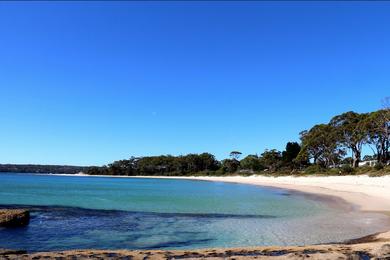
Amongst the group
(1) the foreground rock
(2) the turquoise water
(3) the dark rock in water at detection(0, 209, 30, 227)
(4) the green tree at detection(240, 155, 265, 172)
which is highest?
(4) the green tree at detection(240, 155, 265, 172)

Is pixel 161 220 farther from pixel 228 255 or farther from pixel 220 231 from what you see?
pixel 228 255

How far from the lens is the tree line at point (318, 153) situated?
71250 millimetres

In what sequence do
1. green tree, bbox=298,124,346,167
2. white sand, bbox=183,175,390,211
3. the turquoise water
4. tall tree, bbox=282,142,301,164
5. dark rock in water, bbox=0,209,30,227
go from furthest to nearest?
tall tree, bbox=282,142,301,164 → green tree, bbox=298,124,346,167 → white sand, bbox=183,175,390,211 → dark rock in water, bbox=0,209,30,227 → the turquoise water

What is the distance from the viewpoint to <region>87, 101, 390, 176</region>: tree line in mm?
71250

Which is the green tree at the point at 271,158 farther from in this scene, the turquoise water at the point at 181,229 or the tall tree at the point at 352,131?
the turquoise water at the point at 181,229

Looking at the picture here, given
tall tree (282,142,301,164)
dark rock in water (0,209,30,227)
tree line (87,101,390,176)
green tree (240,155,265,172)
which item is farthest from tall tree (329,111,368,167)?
dark rock in water (0,209,30,227)

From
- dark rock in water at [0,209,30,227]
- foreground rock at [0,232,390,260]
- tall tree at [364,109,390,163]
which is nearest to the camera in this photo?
foreground rock at [0,232,390,260]

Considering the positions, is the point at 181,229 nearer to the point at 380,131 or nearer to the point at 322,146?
the point at 380,131

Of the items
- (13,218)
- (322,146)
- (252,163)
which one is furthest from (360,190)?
(252,163)

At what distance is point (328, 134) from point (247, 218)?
6616 cm

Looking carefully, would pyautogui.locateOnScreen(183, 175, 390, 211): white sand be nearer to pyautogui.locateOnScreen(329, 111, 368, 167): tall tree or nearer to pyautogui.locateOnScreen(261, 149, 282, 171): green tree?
pyautogui.locateOnScreen(329, 111, 368, 167): tall tree

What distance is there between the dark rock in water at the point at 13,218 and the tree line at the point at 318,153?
56.7 m

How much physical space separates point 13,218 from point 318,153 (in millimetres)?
84040

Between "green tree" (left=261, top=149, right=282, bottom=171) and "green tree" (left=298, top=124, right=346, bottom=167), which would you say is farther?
"green tree" (left=261, top=149, right=282, bottom=171)
